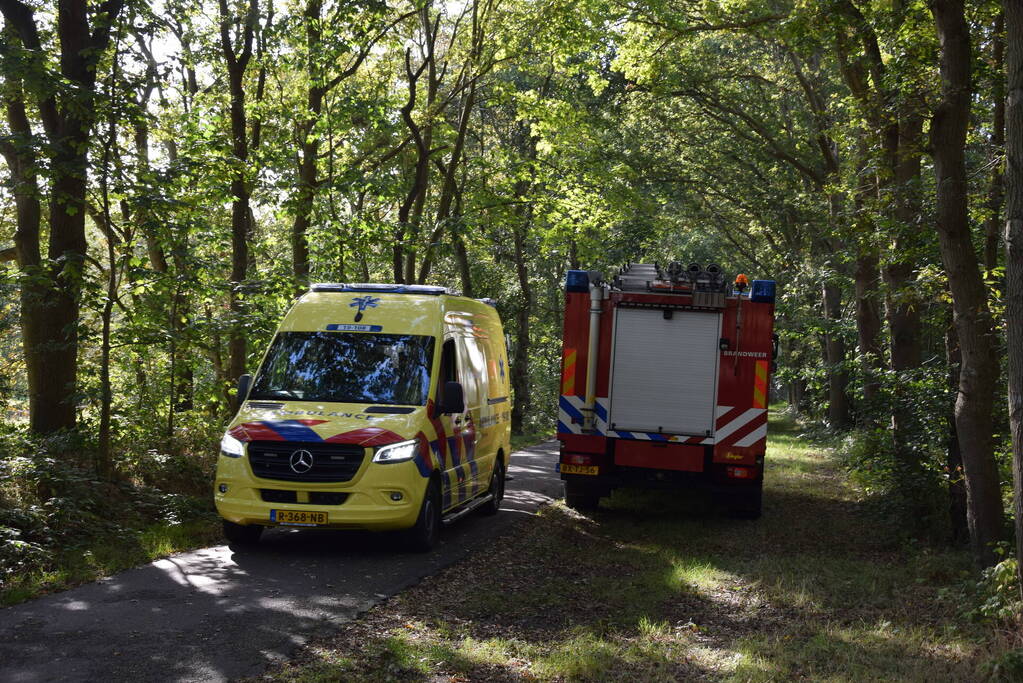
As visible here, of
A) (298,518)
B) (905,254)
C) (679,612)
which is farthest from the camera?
(905,254)

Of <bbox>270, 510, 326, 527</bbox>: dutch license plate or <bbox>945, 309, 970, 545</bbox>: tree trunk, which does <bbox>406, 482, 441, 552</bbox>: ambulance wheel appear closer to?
<bbox>270, 510, 326, 527</bbox>: dutch license plate

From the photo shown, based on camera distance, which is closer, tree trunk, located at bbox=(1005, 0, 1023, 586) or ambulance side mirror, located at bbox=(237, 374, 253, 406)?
tree trunk, located at bbox=(1005, 0, 1023, 586)

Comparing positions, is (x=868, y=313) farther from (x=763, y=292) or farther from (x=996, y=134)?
(x=996, y=134)

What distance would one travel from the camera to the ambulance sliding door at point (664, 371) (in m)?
12.1

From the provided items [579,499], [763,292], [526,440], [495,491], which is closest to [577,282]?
[763,292]

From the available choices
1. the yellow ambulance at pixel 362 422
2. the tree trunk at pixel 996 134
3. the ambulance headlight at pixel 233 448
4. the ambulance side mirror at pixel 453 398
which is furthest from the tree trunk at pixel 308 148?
the tree trunk at pixel 996 134

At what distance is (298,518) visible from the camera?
9102 mm

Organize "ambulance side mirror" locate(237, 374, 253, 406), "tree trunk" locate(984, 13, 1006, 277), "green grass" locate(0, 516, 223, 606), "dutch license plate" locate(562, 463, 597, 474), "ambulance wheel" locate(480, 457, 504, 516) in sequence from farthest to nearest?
1. "ambulance wheel" locate(480, 457, 504, 516)
2. "dutch license plate" locate(562, 463, 597, 474)
3. "ambulance side mirror" locate(237, 374, 253, 406)
4. "tree trunk" locate(984, 13, 1006, 277)
5. "green grass" locate(0, 516, 223, 606)

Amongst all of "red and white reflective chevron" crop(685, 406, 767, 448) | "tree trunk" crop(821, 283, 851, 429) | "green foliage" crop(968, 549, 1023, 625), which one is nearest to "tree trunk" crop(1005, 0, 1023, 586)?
"green foliage" crop(968, 549, 1023, 625)

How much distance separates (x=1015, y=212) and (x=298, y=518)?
6536 millimetres

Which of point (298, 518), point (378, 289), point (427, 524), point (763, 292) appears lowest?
point (427, 524)

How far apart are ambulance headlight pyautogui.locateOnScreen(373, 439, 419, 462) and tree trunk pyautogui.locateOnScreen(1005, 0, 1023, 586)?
5266mm

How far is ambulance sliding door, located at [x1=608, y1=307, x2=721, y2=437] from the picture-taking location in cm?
1210

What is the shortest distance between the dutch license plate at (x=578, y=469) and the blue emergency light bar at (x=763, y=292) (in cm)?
293
